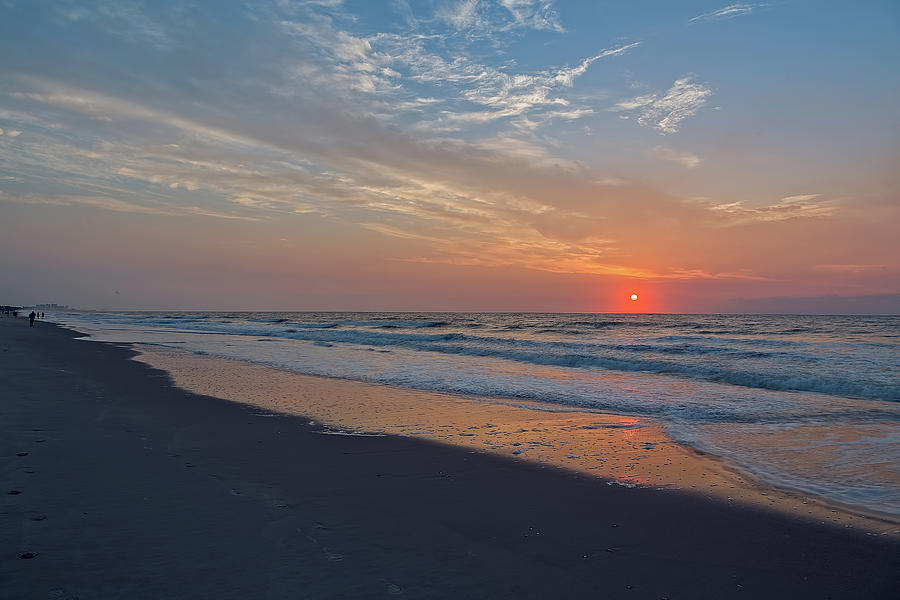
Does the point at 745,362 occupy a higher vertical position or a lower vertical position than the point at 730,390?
higher

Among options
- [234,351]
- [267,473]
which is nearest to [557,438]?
[267,473]

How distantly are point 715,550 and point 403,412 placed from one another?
317 inches

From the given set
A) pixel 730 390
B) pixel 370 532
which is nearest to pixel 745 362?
pixel 730 390

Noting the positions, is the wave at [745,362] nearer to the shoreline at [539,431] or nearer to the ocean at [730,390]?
the ocean at [730,390]

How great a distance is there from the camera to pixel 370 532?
5.19 m

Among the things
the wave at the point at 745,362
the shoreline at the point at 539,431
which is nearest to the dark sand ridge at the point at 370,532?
the shoreline at the point at 539,431

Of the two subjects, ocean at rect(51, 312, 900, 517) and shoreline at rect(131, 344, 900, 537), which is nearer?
shoreline at rect(131, 344, 900, 537)

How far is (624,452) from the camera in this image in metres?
8.97

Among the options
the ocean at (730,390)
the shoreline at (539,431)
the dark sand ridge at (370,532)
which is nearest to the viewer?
the dark sand ridge at (370,532)

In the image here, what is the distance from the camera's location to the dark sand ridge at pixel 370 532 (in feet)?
13.7

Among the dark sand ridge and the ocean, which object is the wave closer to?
the ocean

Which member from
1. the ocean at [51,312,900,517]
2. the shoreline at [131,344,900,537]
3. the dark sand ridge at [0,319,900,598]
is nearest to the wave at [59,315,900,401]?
the ocean at [51,312,900,517]

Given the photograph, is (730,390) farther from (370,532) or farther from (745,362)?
(370,532)

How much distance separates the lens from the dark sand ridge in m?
4.18
